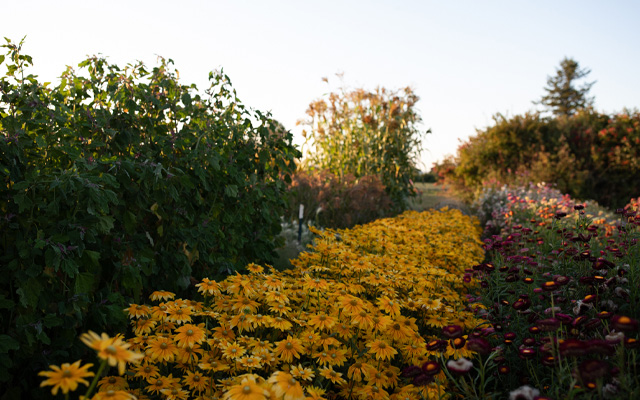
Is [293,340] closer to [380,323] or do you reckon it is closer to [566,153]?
[380,323]

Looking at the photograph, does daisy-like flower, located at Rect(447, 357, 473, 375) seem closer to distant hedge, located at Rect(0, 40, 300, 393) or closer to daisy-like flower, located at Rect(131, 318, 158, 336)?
daisy-like flower, located at Rect(131, 318, 158, 336)

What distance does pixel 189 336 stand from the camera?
1.83m

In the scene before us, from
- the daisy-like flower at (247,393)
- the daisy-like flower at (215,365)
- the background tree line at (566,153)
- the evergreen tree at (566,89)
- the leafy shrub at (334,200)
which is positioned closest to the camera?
the daisy-like flower at (247,393)

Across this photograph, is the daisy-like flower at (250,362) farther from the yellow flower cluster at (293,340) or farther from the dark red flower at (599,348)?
the dark red flower at (599,348)

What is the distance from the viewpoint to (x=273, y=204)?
4055mm

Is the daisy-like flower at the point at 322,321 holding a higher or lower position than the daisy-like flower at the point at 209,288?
lower

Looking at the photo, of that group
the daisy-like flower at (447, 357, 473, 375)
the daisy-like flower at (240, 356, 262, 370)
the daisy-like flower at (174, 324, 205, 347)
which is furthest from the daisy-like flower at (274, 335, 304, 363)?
the daisy-like flower at (447, 357, 473, 375)

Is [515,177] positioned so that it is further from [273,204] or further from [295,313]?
[295,313]

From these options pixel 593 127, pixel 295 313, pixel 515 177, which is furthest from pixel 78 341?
pixel 593 127

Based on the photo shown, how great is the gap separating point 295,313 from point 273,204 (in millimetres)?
1977

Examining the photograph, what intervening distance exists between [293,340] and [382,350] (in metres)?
0.40

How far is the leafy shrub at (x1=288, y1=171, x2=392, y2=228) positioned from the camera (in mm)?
6891

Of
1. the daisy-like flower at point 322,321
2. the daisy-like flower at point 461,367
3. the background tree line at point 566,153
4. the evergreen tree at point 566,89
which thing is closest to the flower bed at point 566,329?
the daisy-like flower at point 461,367

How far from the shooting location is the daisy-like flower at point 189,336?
1.80 metres
